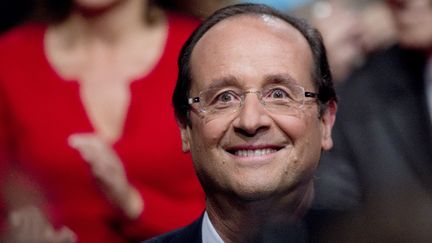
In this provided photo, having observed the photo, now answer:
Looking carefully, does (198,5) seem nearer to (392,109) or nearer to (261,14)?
(392,109)

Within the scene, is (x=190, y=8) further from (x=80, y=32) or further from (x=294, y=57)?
(x=294, y=57)

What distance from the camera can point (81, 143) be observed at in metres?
2.61

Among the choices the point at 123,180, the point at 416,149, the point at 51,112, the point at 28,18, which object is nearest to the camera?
the point at 416,149

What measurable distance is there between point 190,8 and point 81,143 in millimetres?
595

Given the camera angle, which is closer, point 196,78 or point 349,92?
point 196,78

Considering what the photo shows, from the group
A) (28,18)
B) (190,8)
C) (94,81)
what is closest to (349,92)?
(190,8)

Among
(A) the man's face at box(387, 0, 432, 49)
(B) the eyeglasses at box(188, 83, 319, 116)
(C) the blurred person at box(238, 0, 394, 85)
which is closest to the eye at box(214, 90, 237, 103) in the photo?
(B) the eyeglasses at box(188, 83, 319, 116)

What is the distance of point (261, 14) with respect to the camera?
81.0 inches

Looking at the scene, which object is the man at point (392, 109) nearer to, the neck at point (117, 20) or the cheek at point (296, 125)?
the cheek at point (296, 125)

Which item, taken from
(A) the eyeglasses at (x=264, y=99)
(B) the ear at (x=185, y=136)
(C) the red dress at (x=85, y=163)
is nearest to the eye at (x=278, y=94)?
(A) the eyeglasses at (x=264, y=99)

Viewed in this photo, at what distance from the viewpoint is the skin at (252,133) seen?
185 cm

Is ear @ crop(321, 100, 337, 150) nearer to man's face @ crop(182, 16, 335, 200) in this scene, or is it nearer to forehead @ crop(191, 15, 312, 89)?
man's face @ crop(182, 16, 335, 200)

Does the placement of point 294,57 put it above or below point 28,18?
above

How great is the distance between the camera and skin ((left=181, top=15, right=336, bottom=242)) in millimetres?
1848
